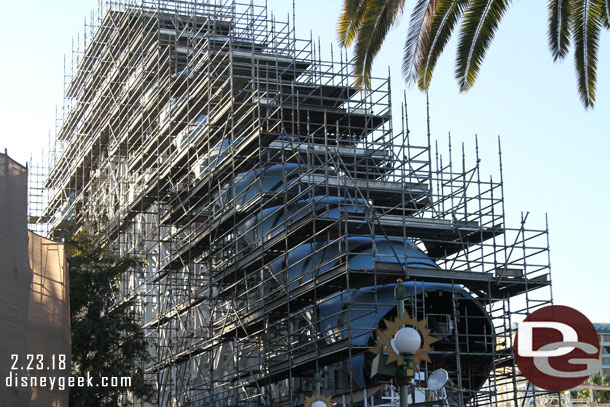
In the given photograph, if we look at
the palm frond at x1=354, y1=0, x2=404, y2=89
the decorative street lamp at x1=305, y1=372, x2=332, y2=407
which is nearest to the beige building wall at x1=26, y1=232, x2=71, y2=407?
the decorative street lamp at x1=305, y1=372, x2=332, y2=407

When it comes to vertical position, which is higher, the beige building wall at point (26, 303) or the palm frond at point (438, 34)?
the palm frond at point (438, 34)

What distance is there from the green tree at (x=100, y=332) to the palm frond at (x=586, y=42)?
72.7ft

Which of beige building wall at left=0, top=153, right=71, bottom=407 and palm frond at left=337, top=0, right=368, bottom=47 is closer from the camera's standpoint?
palm frond at left=337, top=0, right=368, bottom=47

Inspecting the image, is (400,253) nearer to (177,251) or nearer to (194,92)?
(177,251)

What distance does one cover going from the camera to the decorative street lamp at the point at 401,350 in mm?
14609

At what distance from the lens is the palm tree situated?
15133mm

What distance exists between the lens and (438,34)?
52.5 ft

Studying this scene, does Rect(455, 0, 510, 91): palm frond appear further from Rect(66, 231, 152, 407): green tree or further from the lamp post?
Rect(66, 231, 152, 407): green tree

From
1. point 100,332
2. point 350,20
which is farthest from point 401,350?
point 100,332

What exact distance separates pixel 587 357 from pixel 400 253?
32.5 feet

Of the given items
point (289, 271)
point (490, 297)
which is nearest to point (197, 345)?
point (289, 271)

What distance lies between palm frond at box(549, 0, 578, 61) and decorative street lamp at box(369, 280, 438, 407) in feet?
15.0

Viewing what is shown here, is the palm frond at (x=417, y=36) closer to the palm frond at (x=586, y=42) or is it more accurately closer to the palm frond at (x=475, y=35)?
the palm frond at (x=475, y=35)

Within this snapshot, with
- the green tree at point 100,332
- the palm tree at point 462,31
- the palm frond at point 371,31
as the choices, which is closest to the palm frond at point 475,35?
the palm tree at point 462,31
